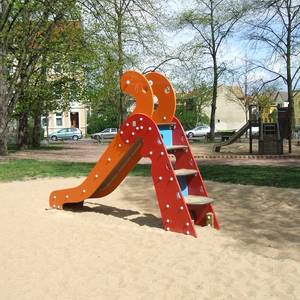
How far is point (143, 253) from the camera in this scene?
5797mm

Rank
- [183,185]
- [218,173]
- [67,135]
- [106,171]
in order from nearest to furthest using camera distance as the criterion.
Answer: [183,185]
[106,171]
[218,173]
[67,135]

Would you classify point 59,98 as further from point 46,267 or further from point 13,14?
point 46,267

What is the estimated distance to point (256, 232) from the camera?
693 cm

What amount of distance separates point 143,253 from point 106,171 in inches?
89.5

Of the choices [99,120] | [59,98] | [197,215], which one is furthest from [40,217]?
[99,120]

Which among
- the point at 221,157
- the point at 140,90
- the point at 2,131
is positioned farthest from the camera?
the point at 221,157

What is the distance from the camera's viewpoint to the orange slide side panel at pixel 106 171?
24.9 ft

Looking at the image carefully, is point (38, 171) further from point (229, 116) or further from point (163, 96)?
point (229, 116)

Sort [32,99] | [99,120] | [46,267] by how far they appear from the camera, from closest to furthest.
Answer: [46,267]
[32,99]
[99,120]

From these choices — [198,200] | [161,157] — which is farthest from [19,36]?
[198,200]

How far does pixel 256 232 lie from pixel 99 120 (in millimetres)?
60720

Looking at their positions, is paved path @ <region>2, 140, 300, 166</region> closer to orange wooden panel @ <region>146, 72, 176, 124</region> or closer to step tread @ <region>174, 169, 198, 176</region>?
orange wooden panel @ <region>146, 72, 176, 124</region>

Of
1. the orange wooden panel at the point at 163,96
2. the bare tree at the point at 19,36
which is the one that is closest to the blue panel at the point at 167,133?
the orange wooden panel at the point at 163,96

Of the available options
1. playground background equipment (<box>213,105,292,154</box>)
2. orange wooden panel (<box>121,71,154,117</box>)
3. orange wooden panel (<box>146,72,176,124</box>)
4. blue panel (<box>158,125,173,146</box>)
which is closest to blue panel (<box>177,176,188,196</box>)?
blue panel (<box>158,125,173,146</box>)
